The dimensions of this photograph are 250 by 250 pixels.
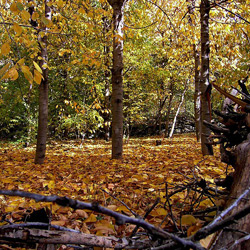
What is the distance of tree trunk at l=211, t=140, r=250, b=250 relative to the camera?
72 centimetres

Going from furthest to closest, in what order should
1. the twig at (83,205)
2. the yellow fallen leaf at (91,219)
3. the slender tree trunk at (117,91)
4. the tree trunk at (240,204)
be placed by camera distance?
the slender tree trunk at (117,91), the yellow fallen leaf at (91,219), the tree trunk at (240,204), the twig at (83,205)

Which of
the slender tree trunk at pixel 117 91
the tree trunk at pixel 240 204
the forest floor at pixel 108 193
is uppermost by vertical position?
the slender tree trunk at pixel 117 91

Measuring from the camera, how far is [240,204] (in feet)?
2.81

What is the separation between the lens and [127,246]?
688mm

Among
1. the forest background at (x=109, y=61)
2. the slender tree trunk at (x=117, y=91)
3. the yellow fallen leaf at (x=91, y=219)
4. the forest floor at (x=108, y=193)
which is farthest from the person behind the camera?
the slender tree trunk at (x=117, y=91)

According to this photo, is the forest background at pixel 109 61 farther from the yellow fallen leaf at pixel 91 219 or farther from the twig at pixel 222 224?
the twig at pixel 222 224

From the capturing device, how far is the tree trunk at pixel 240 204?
720mm

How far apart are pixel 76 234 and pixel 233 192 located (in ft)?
2.69

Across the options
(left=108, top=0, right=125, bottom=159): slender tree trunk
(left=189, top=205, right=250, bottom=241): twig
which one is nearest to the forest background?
(left=108, top=0, right=125, bottom=159): slender tree trunk

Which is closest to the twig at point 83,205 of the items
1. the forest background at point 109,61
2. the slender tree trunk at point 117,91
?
the forest background at point 109,61

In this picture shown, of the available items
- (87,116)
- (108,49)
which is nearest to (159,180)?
(87,116)

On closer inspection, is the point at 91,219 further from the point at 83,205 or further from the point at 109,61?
the point at 109,61

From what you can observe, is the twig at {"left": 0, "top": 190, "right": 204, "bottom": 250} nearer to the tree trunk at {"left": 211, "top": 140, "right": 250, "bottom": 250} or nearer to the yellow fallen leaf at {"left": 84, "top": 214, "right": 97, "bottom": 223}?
the tree trunk at {"left": 211, "top": 140, "right": 250, "bottom": 250}

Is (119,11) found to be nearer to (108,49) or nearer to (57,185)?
(57,185)
